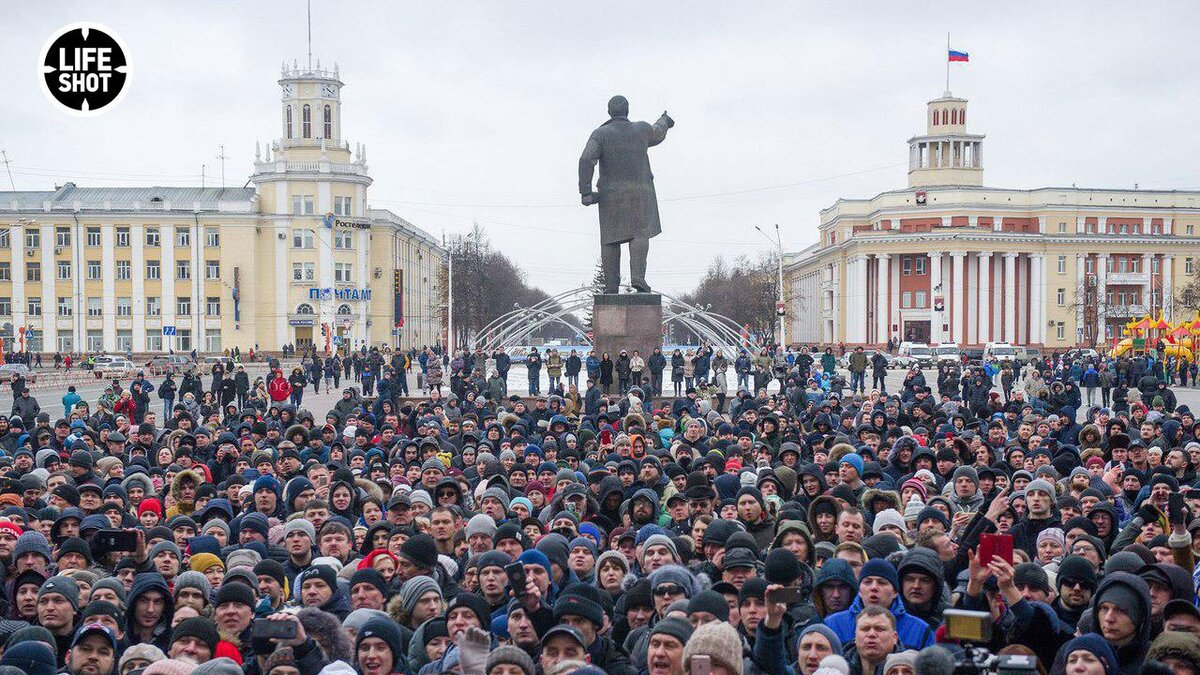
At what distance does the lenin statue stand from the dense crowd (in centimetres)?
827

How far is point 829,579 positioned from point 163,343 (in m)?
81.5

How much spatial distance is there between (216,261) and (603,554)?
7961cm

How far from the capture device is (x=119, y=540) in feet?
24.6

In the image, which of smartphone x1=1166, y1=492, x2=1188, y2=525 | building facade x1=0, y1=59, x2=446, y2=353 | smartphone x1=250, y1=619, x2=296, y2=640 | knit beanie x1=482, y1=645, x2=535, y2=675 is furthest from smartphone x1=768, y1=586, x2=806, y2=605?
building facade x1=0, y1=59, x2=446, y2=353

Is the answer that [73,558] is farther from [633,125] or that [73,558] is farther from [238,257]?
[238,257]

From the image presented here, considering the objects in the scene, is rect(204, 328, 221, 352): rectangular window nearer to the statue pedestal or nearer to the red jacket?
the red jacket

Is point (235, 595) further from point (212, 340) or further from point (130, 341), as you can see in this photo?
point (130, 341)

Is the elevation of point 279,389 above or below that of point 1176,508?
below

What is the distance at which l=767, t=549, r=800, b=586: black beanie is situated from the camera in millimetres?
6234

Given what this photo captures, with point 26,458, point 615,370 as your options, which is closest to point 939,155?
point 615,370

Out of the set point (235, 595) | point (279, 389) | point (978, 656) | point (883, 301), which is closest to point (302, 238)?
point (883, 301)

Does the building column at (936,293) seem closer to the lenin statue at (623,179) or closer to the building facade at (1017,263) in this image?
the building facade at (1017,263)

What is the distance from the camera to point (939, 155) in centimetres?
10144

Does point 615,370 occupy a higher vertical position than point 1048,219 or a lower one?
lower
